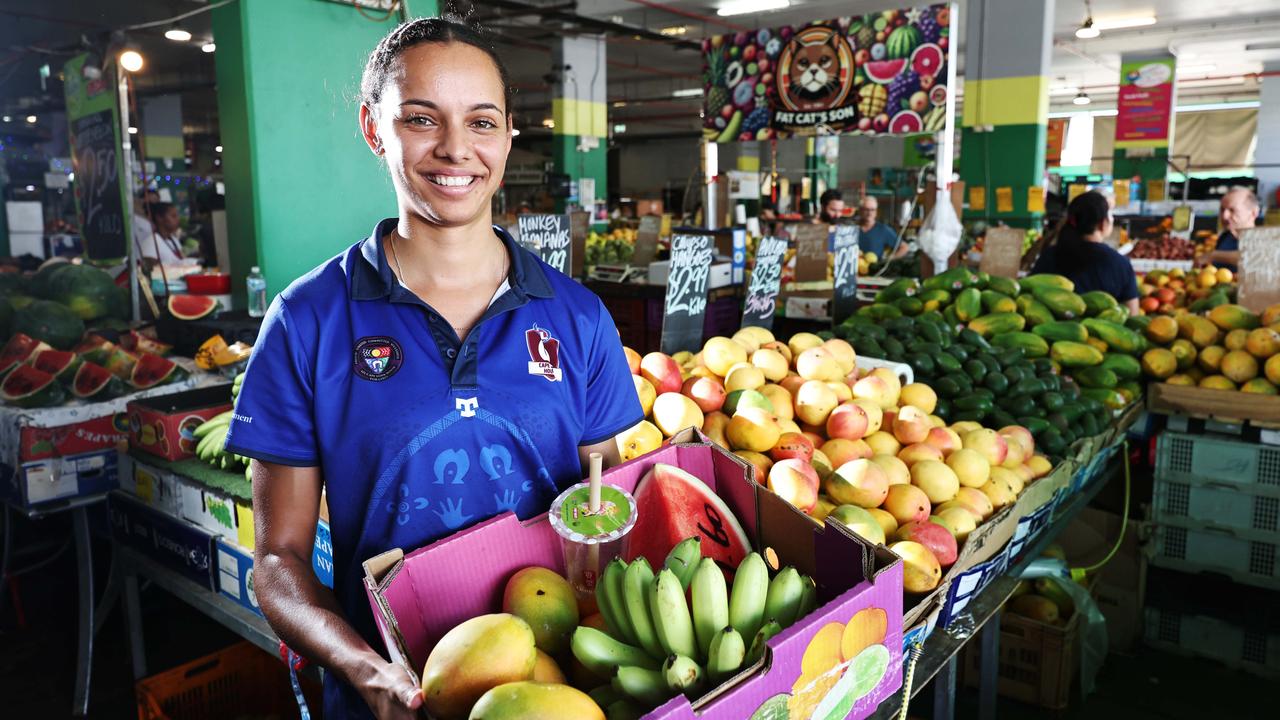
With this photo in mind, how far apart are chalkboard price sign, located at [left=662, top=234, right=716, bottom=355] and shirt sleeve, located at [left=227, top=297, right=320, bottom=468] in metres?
1.97

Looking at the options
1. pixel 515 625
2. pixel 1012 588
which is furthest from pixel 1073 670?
pixel 515 625

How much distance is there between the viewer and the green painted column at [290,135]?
12.8 ft

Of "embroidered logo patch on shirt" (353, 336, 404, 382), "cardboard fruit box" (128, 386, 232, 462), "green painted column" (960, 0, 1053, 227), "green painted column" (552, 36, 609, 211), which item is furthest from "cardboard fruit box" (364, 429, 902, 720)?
"green painted column" (552, 36, 609, 211)

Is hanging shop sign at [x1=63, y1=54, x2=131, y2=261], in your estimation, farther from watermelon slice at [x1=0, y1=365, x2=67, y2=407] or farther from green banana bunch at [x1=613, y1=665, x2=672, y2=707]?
green banana bunch at [x1=613, y1=665, x2=672, y2=707]

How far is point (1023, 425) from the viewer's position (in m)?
3.09

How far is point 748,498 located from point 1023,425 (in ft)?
6.47

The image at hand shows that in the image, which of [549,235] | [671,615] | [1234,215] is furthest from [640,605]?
[1234,215]

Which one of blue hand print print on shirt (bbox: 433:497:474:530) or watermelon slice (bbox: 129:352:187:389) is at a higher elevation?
blue hand print print on shirt (bbox: 433:497:474:530)

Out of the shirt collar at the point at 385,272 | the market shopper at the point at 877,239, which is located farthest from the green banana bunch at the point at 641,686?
the market shopper at the point at 877,239

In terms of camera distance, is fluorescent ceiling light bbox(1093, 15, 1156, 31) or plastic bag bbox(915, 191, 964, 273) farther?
fluorescent ceiling light bbox(1093, 15, 1156, 31)

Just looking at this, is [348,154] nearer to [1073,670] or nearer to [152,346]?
[152,346]

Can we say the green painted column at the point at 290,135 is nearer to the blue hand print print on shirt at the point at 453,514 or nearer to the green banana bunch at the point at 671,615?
the blue hand print print on shirt at the point at 453,514

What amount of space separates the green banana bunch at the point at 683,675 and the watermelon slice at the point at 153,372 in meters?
2.96

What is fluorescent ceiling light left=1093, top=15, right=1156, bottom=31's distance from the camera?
1196 centimetres
